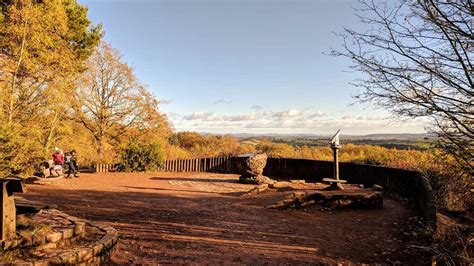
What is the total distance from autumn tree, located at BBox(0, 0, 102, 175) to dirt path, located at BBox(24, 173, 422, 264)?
131 inches

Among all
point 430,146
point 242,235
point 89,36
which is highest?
point 89,36

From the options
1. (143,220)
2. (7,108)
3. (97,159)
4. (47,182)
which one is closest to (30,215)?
(143,220)

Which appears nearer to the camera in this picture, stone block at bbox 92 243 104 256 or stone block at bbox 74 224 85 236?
stone block at bbox 92 243 104 256

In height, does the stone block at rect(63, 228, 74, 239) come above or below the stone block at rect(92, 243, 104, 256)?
above

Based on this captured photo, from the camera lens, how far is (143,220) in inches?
295

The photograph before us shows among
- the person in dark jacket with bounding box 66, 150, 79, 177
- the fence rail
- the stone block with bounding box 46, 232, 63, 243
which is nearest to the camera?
the stone block with bounding box 46, 232, 63, 243

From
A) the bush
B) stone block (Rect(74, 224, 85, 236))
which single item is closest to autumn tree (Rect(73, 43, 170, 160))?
the bush

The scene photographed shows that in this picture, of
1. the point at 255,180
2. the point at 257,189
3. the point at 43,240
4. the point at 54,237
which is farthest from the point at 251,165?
the point at 43,240

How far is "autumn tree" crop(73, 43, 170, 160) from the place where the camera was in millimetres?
19969

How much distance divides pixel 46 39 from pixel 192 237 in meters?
11.2

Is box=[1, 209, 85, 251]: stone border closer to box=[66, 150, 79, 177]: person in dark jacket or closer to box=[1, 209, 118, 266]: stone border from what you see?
box=[1, 209, 118, 266]: stone border

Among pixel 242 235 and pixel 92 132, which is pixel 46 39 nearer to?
pixel 92 132

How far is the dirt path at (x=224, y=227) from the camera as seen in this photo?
5.45 m

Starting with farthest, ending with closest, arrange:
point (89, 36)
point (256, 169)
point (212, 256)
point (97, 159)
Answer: point (97, 159) < point (89, 36) < point (256, 169) < point (212, 256)
